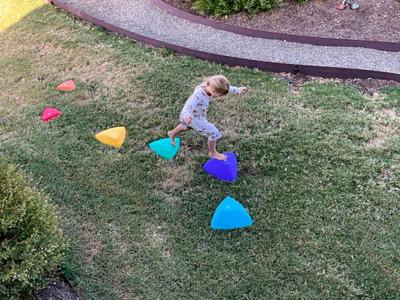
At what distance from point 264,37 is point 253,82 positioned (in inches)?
44.0

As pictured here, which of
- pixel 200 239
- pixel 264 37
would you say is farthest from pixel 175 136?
pixel 264 37

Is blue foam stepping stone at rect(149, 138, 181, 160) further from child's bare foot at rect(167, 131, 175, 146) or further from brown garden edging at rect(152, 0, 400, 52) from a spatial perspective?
brown garden edging at rect(152, 0, 400, 52)

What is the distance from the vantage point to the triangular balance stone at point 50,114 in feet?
18.0

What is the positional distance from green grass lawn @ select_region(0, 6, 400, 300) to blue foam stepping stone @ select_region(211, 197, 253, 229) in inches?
2.7

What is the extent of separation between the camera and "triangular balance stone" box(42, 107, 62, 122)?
18.0 feet

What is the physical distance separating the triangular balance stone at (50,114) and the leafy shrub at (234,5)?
2.95m

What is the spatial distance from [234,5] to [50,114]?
3252mm

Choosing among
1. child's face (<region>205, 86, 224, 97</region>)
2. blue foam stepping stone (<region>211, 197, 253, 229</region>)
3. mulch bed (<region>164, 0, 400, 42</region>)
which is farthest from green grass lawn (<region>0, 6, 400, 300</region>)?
mulch bed (<region>164, 0, 400, 42</region>)

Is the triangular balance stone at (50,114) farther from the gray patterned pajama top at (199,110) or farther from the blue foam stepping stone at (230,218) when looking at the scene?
the blue foam stepping stone at (230,218)

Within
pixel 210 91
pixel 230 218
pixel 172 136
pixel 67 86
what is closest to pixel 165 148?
Answer: pixel 172 136

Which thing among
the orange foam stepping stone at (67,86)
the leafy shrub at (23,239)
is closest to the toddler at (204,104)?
the leafy shrub at (23,239)

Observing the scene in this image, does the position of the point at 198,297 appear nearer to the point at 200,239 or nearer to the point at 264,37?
the point at 200,239

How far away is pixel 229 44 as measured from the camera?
6645 mm

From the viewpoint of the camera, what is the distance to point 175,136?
5.14m
